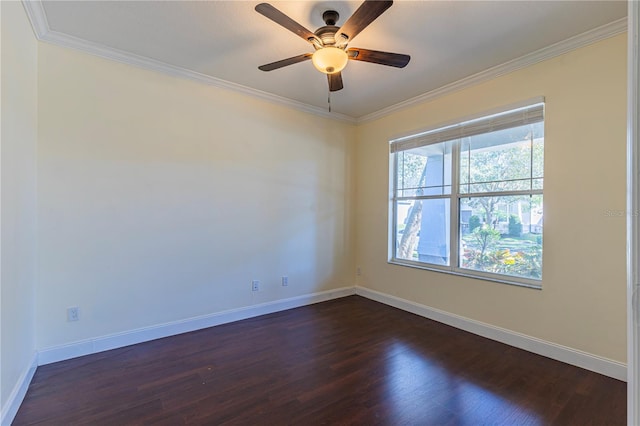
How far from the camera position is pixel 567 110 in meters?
2.56

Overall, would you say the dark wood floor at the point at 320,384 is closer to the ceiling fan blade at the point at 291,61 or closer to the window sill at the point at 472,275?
the window sill at the point at 472,275

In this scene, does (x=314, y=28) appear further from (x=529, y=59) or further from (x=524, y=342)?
(x=524, y=342)

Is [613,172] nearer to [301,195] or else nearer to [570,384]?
[570,384]

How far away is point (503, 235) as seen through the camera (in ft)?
9.93

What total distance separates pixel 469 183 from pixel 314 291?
242 centimetres

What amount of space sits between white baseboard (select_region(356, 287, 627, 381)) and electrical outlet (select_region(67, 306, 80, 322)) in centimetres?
344

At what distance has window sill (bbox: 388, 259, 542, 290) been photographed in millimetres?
2803

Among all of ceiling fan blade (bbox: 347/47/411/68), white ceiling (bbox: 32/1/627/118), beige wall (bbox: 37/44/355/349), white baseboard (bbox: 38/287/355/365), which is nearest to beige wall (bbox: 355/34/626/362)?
white ceiling (bbox: 32/1/627/118)

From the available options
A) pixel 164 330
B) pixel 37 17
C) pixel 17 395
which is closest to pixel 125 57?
pixel 37 17

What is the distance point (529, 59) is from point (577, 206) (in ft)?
4.64

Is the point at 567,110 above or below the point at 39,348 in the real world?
above

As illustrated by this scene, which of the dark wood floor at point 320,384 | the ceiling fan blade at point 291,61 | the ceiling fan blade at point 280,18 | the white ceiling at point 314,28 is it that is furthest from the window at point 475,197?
the ceiling fan blade at point 280,18

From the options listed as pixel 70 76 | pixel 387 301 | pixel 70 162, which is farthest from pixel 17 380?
pixel 387 301

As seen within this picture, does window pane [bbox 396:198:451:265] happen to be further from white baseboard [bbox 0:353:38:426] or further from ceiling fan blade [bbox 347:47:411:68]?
white baseboard [bbox 0:353:38:426]
